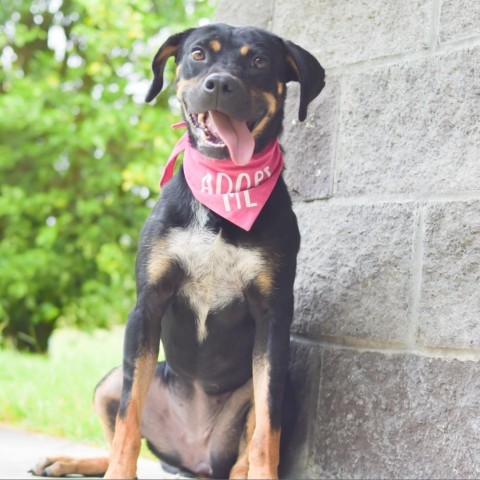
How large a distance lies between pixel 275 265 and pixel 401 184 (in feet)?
2.03

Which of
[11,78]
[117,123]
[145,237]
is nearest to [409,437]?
[145,237]

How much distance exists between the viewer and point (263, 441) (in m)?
2.79

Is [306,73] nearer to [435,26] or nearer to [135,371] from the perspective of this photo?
[435,26]

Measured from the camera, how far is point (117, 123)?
9172 mm

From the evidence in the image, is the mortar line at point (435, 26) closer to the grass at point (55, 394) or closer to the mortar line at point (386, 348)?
the mortar line at point (386, 348)

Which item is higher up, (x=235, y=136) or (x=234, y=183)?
(x=235, y=136)

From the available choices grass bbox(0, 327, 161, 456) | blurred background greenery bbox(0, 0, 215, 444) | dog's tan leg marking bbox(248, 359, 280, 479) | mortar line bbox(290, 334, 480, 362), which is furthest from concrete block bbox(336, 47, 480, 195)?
blurred background greenery bbox(0, 0, 215, 444)

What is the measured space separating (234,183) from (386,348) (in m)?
0.90

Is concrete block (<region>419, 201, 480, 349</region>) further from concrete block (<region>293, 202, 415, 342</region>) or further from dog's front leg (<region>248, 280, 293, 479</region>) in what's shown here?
dog's front leg (<region>248, 280, 293, 479</region>)

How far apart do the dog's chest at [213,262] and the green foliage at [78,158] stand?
582 centimetres

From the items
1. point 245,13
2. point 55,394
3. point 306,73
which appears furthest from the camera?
A: point 55,394

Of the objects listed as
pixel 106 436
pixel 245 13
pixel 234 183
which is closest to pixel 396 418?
pixel 234 183

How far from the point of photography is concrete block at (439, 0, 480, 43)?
285 cm

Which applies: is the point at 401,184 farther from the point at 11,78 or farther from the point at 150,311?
the point at 11,78
